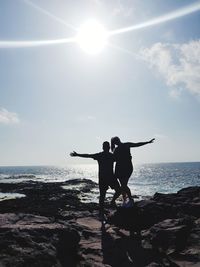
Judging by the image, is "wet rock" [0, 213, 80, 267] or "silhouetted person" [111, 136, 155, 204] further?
"silhouetted person" [111, 136, 155, 204]

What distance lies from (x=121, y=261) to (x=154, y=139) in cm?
494

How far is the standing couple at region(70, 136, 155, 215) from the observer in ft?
31.8

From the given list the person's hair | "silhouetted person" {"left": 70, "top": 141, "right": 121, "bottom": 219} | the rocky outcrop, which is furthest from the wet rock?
the person's hair

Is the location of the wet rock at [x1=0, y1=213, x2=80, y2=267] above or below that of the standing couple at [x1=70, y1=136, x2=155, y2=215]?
below

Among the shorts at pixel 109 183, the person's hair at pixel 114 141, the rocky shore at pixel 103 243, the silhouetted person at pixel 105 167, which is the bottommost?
the rocky shore at pixel 103 243

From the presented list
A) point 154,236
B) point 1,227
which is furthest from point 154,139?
point 1,227

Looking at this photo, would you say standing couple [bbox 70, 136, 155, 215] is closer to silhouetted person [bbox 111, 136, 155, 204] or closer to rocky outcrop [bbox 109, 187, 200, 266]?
silhouetted person [bbox 111, 136, 155, 204]

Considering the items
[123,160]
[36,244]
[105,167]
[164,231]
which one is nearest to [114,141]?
[123,160]

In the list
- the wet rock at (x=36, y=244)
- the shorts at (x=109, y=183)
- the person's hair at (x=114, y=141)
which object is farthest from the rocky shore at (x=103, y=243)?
the person's hair at (x=114, y=141)

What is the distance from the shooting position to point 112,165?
9789 millimetres

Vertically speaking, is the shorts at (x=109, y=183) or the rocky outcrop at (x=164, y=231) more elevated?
the shorts at (x=109, y=183)

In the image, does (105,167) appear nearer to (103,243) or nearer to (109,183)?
(109,183)

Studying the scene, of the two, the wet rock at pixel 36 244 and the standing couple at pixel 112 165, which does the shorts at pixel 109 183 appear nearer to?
the standing couple at pixel 112 165

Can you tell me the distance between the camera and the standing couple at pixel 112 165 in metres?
9.69
